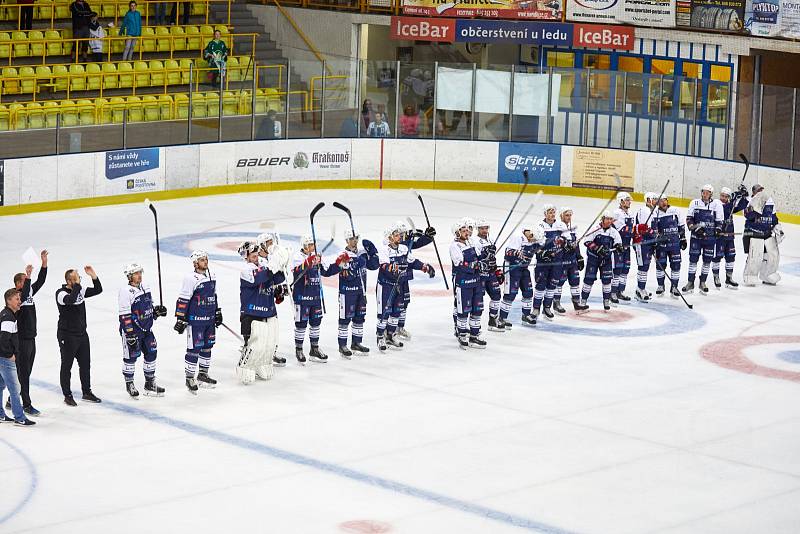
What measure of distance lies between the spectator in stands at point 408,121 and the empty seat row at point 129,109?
8.58 ft

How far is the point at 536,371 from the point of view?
1661 cm

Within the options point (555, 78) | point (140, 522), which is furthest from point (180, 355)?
point (555, 78)

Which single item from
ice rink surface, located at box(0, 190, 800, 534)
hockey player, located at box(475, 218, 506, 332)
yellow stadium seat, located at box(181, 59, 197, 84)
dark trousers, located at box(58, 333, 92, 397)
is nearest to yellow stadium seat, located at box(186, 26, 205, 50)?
yellow stadium seat, located at box(181, 59, 197, 84)

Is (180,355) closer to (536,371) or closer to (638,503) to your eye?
(536,371)

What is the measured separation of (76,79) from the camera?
29328mm

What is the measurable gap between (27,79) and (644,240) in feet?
45.8

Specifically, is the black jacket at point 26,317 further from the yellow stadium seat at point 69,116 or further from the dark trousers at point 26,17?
the dark trousers at point 26,17

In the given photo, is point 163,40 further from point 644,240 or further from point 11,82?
point 644,240

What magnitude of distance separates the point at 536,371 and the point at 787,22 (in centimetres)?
A: 1503

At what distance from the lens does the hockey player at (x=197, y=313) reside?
1503 centimetres

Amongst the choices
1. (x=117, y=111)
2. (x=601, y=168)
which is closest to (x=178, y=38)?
(x=117, y=111)

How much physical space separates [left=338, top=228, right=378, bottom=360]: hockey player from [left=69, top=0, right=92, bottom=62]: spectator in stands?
49.0ft

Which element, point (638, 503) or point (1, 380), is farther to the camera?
point (1, 380)

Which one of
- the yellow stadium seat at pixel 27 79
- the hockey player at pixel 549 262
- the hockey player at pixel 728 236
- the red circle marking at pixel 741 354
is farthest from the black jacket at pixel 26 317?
the yellow stadium seat at pixel 27 79
